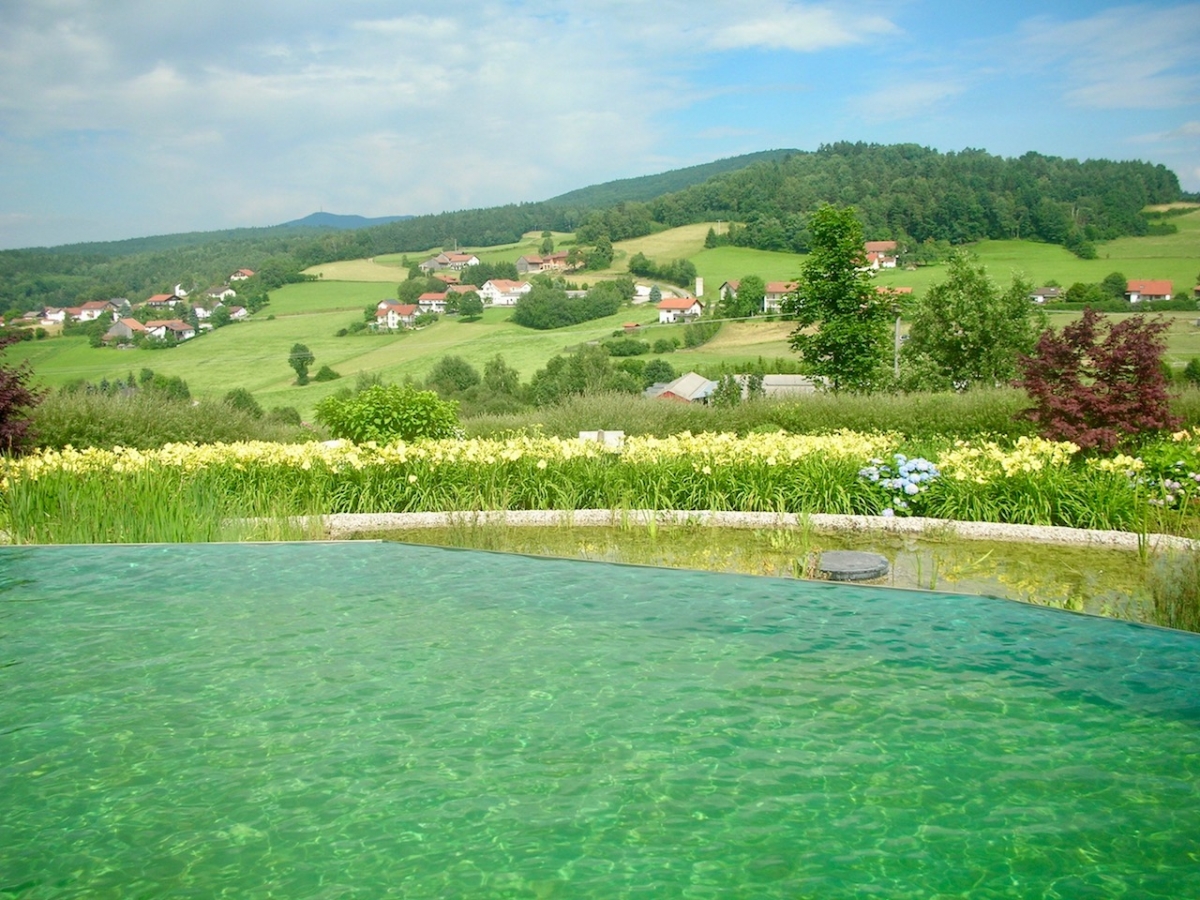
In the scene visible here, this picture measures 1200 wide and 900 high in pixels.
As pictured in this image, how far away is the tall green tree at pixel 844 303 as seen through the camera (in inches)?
724

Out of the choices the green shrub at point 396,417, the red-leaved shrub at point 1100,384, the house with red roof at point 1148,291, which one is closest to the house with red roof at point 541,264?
the house with red roof at point 1148,291

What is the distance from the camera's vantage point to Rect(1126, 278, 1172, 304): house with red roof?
35.7 meters

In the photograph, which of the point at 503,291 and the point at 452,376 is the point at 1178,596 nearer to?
the point at 452,376

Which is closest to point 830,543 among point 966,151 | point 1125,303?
point 1125,303

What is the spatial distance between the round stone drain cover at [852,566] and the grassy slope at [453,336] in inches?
1126

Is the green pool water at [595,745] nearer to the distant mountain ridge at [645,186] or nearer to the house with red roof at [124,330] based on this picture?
the house with red roof at [124,330]

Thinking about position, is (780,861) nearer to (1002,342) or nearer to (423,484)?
(423,484)

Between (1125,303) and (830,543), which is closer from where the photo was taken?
(830,543)

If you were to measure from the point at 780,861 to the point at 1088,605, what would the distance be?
9.86 feet

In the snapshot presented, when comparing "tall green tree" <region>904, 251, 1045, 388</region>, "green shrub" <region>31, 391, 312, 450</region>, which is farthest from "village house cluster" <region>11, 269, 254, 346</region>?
"tall green tree" <region>904, 251, 1045, 388</region>

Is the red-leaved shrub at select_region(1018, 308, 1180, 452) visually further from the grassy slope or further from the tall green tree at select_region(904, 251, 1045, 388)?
the grassy slope

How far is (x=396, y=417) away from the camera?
10516mm

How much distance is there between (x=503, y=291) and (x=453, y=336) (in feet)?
26.8

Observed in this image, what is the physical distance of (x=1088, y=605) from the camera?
5109mm
